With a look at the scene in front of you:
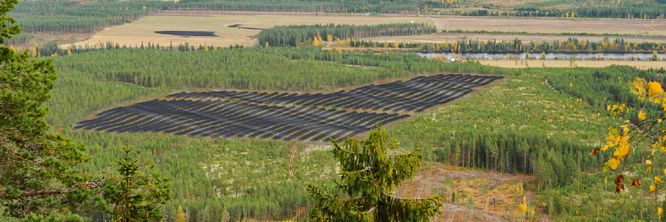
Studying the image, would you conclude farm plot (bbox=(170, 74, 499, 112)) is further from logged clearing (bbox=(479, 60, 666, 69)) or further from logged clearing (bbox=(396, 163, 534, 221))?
logged clearing (bbox=(396, 163, 534, 221))

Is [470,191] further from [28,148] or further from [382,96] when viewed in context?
[28,148]

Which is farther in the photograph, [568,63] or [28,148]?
[568,63]

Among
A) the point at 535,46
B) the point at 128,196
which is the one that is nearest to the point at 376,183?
the point at 128,196

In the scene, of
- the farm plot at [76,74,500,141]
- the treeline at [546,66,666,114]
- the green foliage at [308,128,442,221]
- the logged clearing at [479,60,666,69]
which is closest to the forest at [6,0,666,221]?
the green foliage at [308,128,442,221]

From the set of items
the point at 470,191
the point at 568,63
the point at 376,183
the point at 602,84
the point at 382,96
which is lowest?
the point at 470,191

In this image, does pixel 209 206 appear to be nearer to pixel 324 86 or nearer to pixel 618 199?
pixel 618 199

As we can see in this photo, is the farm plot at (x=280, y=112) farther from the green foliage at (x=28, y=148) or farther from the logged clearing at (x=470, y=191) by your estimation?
the green foliage at (x=28, y=148)

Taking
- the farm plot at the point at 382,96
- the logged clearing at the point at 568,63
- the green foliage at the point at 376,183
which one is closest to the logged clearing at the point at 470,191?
the farm plot at the point at 382,96
